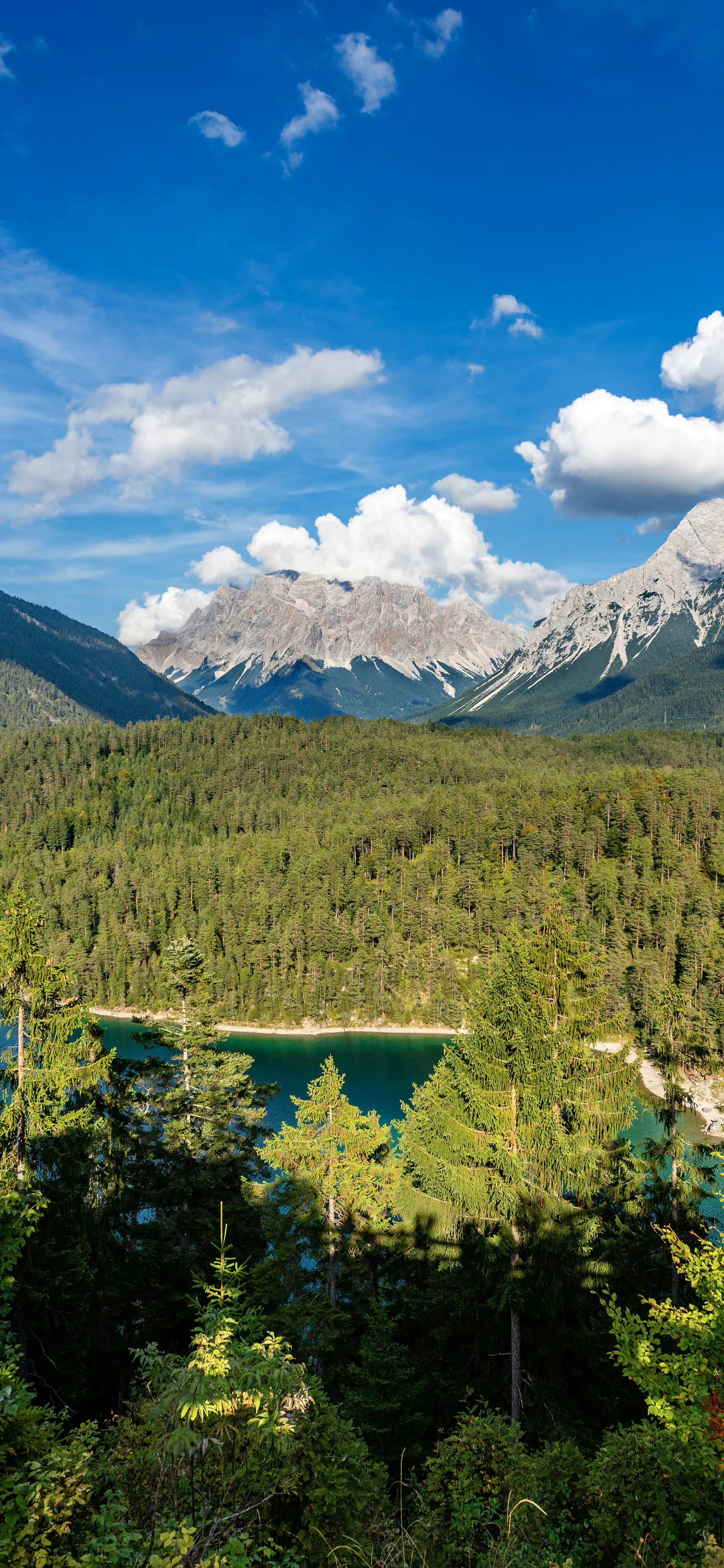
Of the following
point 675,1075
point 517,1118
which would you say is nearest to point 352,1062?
point 675,1075

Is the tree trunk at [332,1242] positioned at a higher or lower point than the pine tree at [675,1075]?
lower

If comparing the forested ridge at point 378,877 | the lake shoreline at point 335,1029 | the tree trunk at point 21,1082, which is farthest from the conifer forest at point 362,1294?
the lake shoreline at point 335,1029

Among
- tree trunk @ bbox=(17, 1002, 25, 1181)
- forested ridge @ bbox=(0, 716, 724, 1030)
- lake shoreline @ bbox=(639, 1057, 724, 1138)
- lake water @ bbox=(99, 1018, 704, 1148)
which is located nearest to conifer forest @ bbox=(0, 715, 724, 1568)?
tree trunk @ bbox=(17, 1002, 25, 1181)

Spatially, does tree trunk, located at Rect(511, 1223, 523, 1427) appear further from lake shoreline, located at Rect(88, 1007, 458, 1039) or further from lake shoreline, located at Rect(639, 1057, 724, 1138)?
lake shoreline, located at Rect(88, 1007, 458, 1039)

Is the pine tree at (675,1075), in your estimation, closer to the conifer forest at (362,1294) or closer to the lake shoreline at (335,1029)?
the conifer forest at (362,1294)

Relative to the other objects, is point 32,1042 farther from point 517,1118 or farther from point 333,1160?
point 517,1118
